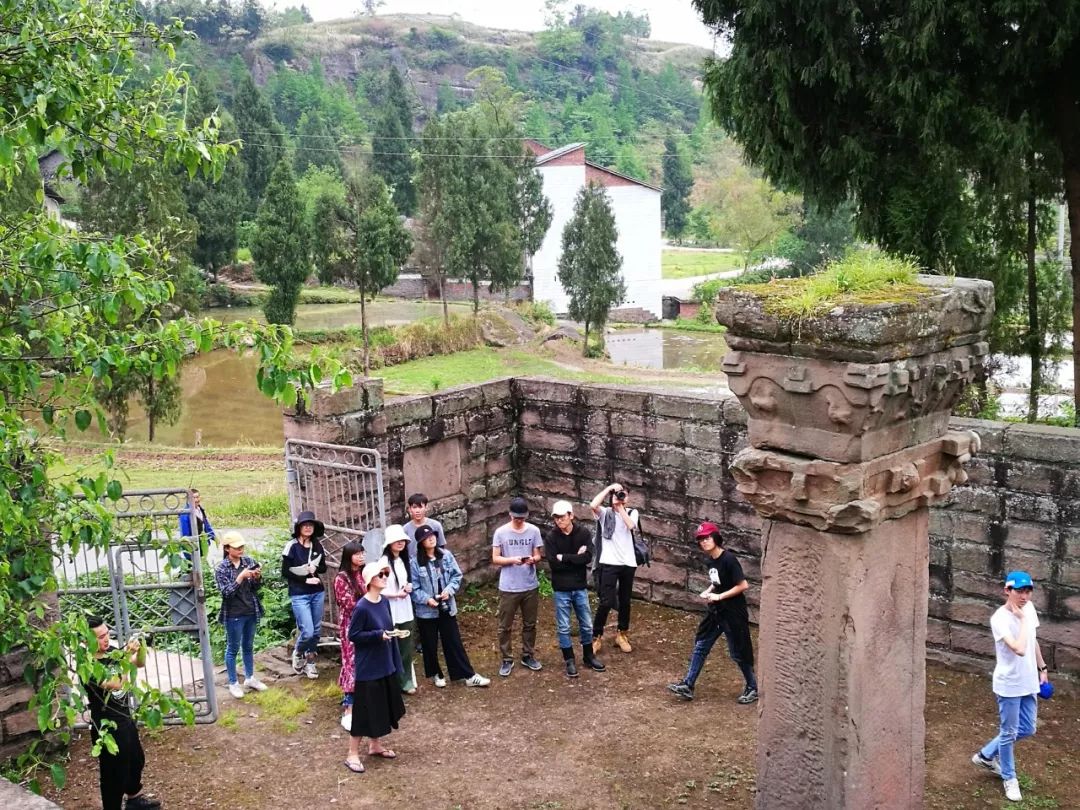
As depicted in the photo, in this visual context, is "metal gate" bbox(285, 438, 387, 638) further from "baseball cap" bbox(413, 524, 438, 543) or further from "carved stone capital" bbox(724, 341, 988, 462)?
"carved stone capital" bbox(724, 341, 988, 462)

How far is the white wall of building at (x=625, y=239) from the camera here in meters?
54.6

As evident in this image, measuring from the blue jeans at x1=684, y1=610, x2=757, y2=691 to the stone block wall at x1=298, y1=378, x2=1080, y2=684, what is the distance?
4.96 feet

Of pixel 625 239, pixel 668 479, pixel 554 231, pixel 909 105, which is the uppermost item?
pixel 909 105

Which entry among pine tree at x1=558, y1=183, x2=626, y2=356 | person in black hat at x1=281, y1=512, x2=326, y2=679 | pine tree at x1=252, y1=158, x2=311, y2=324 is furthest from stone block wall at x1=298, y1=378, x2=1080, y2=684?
pine tree at x1=558, y1=183, x2=626, y2=356

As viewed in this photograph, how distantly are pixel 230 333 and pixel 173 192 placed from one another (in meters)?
27.2

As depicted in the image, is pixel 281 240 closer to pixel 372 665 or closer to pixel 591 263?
pixel 591 263

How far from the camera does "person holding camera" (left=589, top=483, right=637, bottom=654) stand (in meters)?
10.3

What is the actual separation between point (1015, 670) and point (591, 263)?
3588cm

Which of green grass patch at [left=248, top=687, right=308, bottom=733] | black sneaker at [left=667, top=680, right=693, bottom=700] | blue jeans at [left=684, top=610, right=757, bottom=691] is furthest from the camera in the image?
black sneaker at [left=667, top=680, right=693, bottom=700]

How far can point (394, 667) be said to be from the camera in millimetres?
8359

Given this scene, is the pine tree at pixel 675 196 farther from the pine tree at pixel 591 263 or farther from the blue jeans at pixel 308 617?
the blue jeans at pixel 308 617

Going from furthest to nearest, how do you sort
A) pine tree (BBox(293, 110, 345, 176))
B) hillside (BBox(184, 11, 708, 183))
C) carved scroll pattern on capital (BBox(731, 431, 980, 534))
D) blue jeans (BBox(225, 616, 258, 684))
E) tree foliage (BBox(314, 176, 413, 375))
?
hillside (BBox(184, 11, 708, 183))
pine tree (BBox(293, 110, 345, 176))
tree foliage (BBox(314, 176, 413, 375))
blue jeans (BBox(225, 616, 258, 684))
carved scroll pattern on capital (BBox(731, 431, 980, 534))

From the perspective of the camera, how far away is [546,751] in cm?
864

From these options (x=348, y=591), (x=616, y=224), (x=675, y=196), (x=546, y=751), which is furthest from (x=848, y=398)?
(x=675, y=196)
